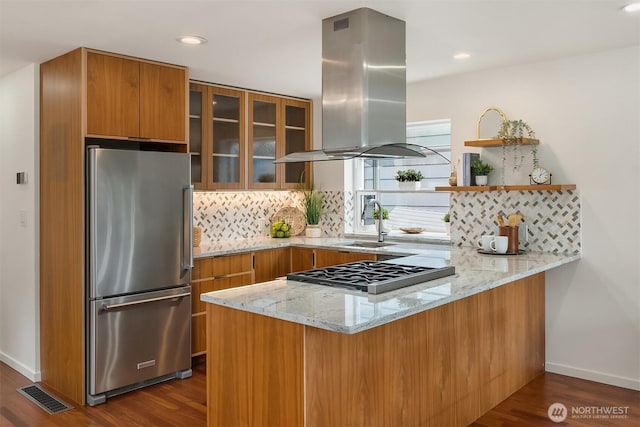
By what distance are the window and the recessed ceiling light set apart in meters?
2.03

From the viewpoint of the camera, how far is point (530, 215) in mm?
4184

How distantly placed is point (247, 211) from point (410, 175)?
65.2 inches

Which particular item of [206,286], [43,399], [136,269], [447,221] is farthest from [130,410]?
[447,221]

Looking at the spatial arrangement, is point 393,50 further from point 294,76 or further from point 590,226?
point 590,226

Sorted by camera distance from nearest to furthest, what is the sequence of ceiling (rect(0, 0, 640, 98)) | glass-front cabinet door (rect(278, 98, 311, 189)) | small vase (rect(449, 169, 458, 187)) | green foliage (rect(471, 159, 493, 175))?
ceiling (rect(0, 0, 640, 98)) → green foliage (rect(471, 159, 493, 175)) → small vase (rect(449, 169, 458, 187)) → glass-front cabinet door (rect(278, 98, 311, 189))

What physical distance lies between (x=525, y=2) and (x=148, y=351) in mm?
3272

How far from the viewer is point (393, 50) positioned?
3020 millimetres

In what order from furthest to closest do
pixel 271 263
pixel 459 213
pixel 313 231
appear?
pixel 313 231 → pixel 271 263 → pixel 459 213

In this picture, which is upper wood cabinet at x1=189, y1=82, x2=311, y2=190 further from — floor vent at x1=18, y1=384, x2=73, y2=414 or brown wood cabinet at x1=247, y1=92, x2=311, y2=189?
floor vent at x1=18, y1=384, x2=73, y2=414

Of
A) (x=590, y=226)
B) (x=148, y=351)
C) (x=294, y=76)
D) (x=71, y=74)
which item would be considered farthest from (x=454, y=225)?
(x=71, y=74)

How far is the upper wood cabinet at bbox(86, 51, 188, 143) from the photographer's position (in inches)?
→ 143

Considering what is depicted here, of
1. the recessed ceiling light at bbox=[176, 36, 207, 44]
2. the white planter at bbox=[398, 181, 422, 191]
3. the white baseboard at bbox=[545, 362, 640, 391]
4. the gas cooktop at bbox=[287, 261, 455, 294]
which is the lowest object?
the white baseboard at bbox=[545, 362, 640, 391]

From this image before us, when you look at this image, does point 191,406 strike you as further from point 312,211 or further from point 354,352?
point 312,211

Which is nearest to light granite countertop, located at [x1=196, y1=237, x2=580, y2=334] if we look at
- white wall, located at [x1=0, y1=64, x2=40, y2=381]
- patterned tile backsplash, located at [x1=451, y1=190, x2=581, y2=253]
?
patterned tile backsplash, located at [x1=451, y1=190, x2=581, y2=253]
